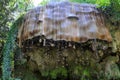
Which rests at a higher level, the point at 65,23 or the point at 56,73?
the point at 65,23

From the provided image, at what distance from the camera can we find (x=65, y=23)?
997cm

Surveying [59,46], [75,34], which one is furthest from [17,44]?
[75,34]

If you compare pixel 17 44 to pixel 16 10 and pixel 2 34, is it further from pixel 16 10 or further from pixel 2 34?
pixel 16 10

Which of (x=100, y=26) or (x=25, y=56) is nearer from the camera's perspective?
(x=100, y=26)

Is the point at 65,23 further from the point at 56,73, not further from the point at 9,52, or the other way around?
the point at 9,52

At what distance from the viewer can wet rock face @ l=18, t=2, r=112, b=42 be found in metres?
9.73

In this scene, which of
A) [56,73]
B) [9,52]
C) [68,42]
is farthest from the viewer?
[56,73]

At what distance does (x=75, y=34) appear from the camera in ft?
31.8

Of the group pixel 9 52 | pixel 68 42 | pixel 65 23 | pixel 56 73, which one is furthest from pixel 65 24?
pixel 9 52

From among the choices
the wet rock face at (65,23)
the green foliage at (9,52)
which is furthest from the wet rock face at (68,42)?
the green foliage at (9,52)

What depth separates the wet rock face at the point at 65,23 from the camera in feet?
31.9

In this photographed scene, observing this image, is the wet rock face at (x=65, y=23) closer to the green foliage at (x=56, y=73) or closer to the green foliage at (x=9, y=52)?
the green foliage at (x=9, y=52)

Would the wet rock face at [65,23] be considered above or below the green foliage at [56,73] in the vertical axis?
above

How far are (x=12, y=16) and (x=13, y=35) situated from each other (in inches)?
35.1
